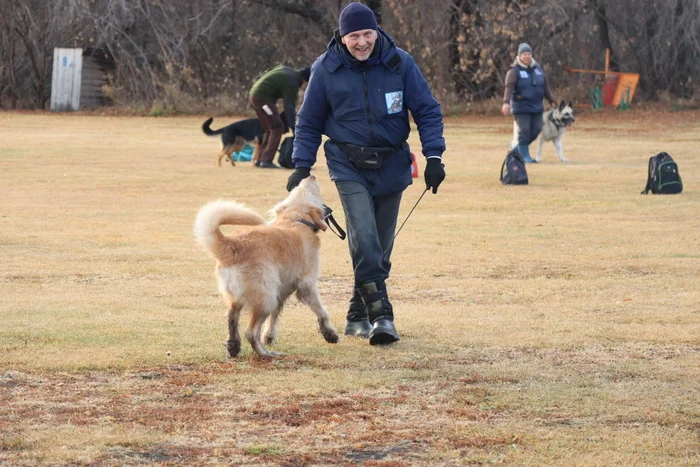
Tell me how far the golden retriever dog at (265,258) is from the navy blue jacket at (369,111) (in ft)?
0.90

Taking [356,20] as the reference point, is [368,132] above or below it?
below

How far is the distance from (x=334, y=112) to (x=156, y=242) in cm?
495

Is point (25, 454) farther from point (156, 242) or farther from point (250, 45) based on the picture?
point (250, 45)

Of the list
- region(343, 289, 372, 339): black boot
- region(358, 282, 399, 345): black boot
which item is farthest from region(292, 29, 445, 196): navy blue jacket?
region(343, 289, 372, 339): black boot

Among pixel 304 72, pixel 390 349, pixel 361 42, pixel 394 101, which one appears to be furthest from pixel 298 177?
pixel 304 72

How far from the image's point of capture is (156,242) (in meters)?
10.9

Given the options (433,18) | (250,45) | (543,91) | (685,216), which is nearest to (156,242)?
(685,216)

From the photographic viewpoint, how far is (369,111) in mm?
6266

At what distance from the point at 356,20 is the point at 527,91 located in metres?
13.3

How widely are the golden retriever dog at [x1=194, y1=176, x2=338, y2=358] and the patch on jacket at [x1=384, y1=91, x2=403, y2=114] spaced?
61cm

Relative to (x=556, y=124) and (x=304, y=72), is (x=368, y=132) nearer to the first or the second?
(x=304, y=72)

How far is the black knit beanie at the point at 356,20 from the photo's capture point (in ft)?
19.9

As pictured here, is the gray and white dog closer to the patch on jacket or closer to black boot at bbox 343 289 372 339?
black boot at bbox 343 289 372 339

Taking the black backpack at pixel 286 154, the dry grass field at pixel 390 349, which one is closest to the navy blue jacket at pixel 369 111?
the dry grass field at pixel 390 349
